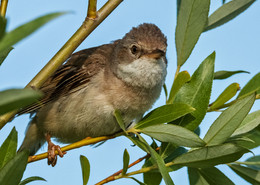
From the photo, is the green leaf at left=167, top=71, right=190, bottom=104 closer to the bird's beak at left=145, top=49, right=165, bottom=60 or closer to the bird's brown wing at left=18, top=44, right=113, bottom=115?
the bird's beak at left=145, top=49, right=165, bottom=60

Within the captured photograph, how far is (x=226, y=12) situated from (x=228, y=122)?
1.05 m

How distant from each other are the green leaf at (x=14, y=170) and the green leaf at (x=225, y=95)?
126cm

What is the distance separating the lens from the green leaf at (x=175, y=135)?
1951mm

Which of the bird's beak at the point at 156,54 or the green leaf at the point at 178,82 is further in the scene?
the bird's beak at the point at 156,54

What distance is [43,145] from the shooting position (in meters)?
4.16

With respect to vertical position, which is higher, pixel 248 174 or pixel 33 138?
pixel 33 138

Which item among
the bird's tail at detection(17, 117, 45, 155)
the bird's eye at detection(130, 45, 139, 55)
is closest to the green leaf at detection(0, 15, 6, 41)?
the bird's eye at detection(130, 45, 139, 55)

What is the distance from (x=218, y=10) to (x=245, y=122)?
91cm

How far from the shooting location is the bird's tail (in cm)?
402

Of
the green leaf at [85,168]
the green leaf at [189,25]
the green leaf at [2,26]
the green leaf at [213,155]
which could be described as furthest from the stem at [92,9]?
the green leaf at [2,26]

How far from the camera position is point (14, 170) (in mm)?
1618

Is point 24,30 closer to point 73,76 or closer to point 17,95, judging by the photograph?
point 17,95

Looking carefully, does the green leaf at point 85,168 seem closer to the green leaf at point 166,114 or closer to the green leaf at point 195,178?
the green leaf at point 166,114

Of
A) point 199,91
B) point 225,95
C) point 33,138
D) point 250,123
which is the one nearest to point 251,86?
point 225,95
